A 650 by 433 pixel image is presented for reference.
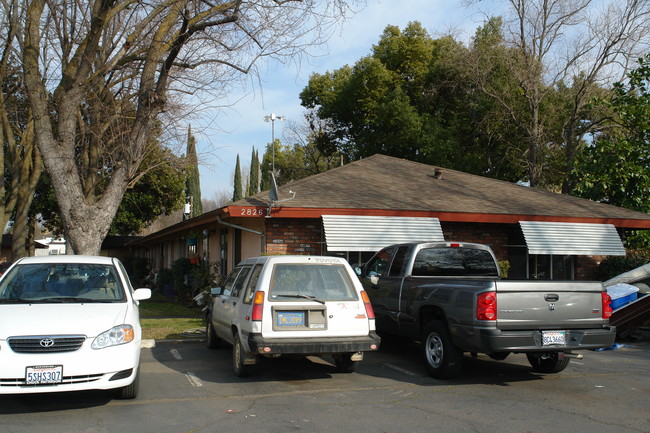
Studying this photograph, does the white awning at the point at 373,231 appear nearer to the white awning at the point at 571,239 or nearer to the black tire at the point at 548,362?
the white awning at the point at 571,239

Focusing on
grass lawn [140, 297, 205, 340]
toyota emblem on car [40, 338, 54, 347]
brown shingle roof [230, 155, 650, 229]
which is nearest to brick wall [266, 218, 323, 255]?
brown shingle roof [230, 155, 650, 229]

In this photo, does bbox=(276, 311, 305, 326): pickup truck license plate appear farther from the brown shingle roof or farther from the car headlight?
the brown shingle roof

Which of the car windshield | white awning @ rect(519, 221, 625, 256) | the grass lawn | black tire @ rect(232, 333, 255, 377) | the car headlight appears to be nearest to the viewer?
the car headlight

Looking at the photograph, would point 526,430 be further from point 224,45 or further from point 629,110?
point 629,110

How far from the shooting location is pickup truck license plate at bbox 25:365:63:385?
5875 mm

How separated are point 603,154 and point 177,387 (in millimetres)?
17230

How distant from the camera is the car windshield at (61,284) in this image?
7.18 m

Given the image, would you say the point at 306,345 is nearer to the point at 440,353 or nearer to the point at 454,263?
the point at 440,353

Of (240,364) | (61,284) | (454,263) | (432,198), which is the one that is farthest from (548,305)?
(432,198)

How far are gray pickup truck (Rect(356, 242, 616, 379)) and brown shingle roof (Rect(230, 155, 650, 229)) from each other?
561 cm

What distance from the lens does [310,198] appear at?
47.5 ft

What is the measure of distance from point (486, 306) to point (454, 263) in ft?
7.61

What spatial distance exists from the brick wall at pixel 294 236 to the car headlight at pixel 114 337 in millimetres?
7488

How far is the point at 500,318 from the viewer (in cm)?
729
